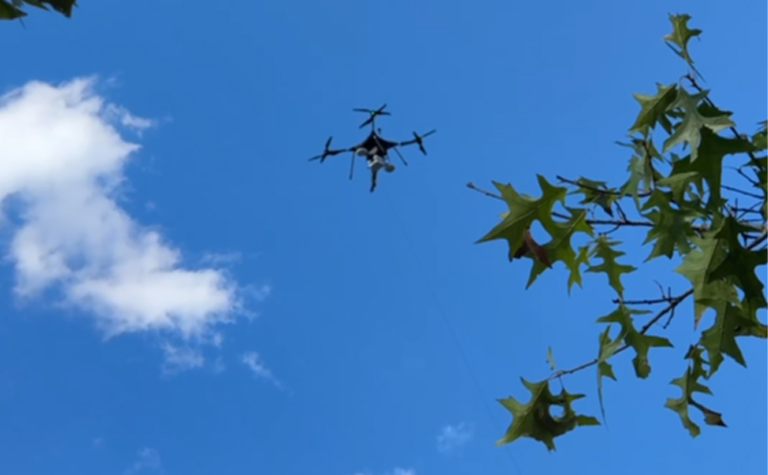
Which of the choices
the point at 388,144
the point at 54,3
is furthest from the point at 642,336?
the point at 388,144

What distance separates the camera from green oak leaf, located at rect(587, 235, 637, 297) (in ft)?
11.6

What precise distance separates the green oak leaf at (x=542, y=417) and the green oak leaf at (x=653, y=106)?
4.01ft

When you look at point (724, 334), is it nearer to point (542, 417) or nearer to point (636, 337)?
point (636, 337)

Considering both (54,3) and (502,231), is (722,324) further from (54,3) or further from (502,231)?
(54,3)

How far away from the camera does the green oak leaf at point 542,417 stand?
371 cm

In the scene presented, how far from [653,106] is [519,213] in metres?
0.68

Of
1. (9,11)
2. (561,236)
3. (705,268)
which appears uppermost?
(9,11)

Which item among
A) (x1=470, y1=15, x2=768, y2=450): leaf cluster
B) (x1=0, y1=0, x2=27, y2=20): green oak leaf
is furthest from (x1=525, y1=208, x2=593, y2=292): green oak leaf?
(x1=0, y1=0, x2=27, y2=20): green oak leaf

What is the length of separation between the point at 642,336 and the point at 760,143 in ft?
2.91

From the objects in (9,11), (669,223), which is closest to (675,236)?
(669,223)

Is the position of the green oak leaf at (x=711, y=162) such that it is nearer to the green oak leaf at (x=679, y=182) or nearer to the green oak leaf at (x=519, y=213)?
the green oak leaf at (x=679, y=182)

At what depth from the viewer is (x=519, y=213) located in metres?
3.29

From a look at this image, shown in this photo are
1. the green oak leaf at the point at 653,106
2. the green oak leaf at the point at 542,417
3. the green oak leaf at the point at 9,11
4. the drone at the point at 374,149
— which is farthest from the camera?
the drone at the point at 374,149

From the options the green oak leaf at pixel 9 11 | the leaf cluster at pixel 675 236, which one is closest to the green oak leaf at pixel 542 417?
the leaf cluster at pixel 675 236
